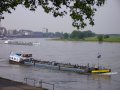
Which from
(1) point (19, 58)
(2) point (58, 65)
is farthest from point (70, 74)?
(1) point (19, 58)

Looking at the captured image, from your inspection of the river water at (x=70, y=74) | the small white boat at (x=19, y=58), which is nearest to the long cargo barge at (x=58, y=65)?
the small white boat at (x=19, y=58)

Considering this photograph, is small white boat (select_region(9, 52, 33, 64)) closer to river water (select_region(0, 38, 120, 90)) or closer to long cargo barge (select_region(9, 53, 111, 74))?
long cargo barge (select_region(9, 53, 111, 74))

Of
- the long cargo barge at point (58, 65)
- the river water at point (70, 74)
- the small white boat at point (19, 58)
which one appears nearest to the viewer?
the river water at point (70, 74)

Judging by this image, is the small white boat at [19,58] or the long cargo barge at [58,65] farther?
the small white boat at [19,58]

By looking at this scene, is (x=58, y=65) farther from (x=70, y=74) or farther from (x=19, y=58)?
(x=19, y=58)

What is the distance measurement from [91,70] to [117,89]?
13.1m

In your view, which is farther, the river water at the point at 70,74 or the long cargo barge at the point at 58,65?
the long cargo barge at the point at 58,65

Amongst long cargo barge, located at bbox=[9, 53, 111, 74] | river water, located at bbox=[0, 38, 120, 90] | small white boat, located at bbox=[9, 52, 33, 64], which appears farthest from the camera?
small white boat, located at bbox=[9, 52, 33, 64]

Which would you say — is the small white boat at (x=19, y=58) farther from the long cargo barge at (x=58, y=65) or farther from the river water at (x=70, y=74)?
the river water at (x=70, y=74)

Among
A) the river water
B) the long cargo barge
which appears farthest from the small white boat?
the river water

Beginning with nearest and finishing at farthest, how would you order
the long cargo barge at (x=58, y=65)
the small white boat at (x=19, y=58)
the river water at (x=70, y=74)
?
the river water at (x=70, y=74), the long cargo barge at (x=58, y=65), the small white boat at (x=19, y=58)

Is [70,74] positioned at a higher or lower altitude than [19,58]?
lower

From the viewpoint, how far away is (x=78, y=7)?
6.62 meters

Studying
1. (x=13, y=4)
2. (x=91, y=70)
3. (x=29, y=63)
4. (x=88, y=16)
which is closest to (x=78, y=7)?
(x=88, y=16)
